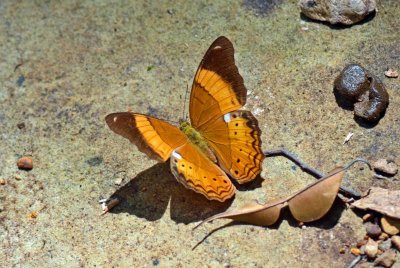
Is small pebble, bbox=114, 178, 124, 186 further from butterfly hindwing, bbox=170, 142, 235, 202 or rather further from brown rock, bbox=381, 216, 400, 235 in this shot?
brown rock, bbox=381, 216, 400, 235

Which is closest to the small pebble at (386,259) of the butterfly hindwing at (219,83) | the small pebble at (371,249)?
the small pebble at (371,249)

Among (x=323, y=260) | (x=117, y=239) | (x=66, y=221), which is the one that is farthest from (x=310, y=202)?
(x=66, y=221)

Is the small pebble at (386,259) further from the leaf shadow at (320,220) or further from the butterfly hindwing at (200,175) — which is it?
the butterfly hindwing at (200,175)

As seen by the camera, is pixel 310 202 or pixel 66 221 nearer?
pixel 310 202

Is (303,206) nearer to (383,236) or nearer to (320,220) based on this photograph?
(320,220)

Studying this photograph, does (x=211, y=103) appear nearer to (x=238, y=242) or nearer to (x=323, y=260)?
(x=238, y=242)

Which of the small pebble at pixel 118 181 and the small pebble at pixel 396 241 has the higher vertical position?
the small pebble at pixel 396 241

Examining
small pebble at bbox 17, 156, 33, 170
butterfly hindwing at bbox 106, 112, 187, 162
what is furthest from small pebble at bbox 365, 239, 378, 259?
small pebble at bbox 17, 156, 33, 170
